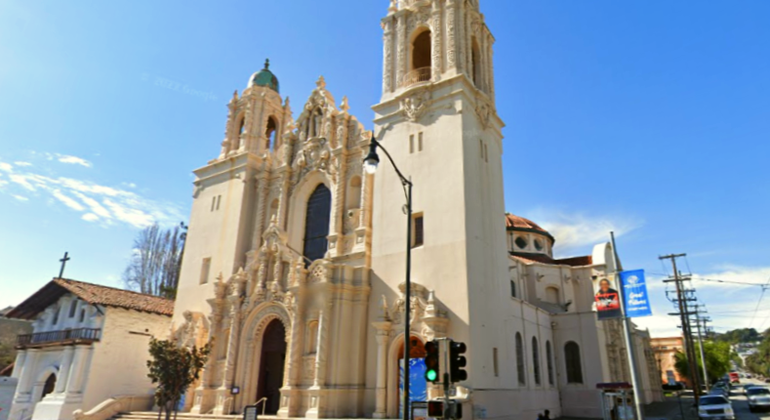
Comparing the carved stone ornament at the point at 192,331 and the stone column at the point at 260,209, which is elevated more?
the stone column at the point at 260,209

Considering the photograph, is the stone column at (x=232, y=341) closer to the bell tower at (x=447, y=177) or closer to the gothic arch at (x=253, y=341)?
the gothic arch at (x=253, y=341)

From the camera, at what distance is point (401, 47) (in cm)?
3002

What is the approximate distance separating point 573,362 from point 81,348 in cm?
3108

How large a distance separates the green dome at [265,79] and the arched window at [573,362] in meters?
28.6

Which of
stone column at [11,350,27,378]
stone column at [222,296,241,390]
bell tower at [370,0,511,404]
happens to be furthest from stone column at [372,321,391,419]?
stone column at [11,350,27,378]

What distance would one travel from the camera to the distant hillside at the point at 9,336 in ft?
169

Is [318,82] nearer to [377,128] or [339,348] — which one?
[377,128]

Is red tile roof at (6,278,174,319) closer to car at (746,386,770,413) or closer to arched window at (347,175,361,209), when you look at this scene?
arched window at (347,175,361,209)

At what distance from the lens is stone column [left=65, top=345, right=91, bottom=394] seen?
29750mm

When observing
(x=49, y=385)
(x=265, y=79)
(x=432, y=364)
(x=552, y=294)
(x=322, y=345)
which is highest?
(x=265, y=79)

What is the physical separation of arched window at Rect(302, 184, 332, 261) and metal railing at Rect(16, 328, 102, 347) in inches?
547

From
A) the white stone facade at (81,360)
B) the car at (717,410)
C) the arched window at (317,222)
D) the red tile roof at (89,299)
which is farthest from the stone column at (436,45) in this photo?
the white stone facade at (81,360)

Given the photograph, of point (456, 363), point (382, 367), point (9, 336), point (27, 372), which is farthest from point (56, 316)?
point (456, 363)

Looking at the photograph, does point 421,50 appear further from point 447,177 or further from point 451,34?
point 447,177
